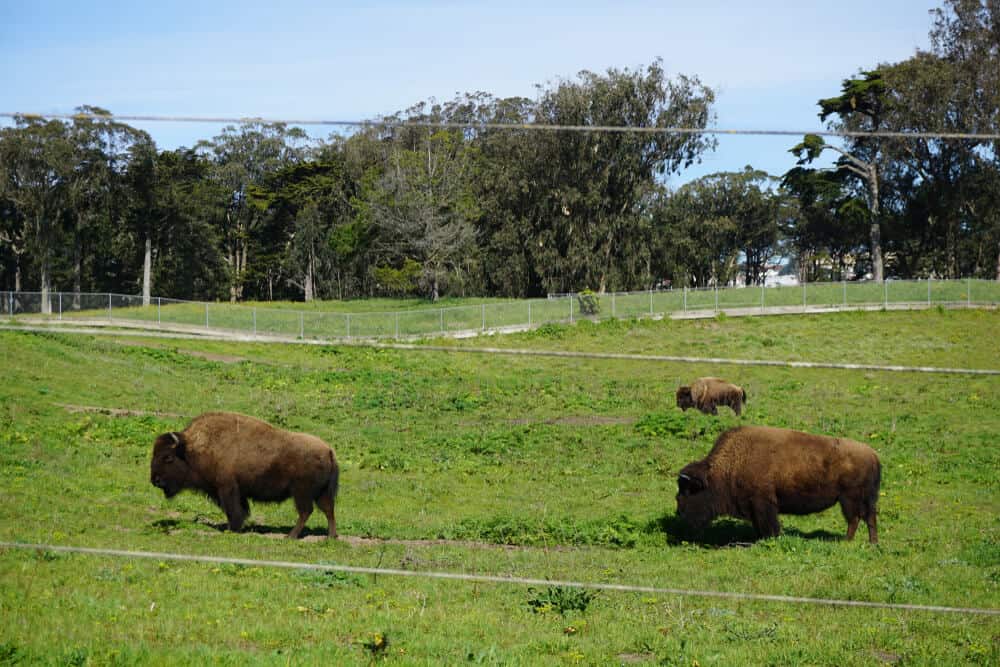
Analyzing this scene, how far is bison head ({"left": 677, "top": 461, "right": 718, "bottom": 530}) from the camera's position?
56.6 ft

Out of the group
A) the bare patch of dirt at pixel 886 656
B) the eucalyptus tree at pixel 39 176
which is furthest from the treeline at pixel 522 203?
the bare patch of dirt at pixel 886 656

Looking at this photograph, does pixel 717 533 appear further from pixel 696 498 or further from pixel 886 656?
pixel 886 656

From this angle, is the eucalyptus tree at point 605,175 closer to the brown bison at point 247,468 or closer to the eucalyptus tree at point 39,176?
the eucalyptus tree at point 39,176

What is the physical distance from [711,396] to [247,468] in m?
19.5

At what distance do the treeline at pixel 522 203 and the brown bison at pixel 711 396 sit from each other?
2833 cm

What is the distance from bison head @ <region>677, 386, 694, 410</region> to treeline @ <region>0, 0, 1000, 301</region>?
2865 cm

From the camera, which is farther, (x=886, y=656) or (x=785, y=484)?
(x=785, y=484)

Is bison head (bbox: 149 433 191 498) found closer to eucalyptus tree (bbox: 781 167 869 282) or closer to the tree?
eucalyptus tree (bbox: 781 167 869 282)

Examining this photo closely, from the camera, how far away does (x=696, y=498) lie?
17.4 metres

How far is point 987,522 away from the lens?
18.8 metres

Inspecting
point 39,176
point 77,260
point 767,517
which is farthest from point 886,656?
point 77,260

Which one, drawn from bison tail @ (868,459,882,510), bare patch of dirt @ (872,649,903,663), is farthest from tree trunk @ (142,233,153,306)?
bare patch of dirt @ (872,649,903,663)

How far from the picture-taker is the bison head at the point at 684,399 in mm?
33500

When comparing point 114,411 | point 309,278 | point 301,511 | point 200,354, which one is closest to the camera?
point 301,511
